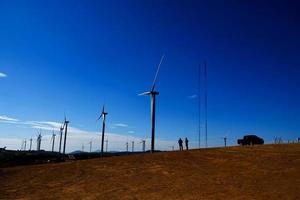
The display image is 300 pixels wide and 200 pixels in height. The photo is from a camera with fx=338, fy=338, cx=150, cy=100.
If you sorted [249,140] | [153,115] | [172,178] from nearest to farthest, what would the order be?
[172,178]
[153,115]
[249,140]

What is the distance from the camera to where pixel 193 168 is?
29.2 m

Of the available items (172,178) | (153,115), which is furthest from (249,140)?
(172,178)

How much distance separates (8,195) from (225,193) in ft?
52.0

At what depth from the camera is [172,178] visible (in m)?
26.1

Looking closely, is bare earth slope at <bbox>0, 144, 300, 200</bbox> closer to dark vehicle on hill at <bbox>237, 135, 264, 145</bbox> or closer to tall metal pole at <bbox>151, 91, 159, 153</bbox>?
tall metal pole at <bbox>151, 91, 159, 153</bbox>

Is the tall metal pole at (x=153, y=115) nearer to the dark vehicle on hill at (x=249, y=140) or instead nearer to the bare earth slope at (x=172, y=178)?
the bare earth slope at (x=172, y=178)

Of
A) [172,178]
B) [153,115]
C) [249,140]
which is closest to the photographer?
[172,178]

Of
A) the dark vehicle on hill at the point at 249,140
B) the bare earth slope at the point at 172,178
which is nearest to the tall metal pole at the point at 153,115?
the bare earth slope at the point at 172,178

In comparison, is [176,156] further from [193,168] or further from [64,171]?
[64,171]

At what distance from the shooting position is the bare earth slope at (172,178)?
21172 millimetres

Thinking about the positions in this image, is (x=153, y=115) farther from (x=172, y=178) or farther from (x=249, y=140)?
(x=172, y=178)

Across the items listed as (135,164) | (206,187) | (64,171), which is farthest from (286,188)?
(64,171)

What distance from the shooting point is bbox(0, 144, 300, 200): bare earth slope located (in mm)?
21172

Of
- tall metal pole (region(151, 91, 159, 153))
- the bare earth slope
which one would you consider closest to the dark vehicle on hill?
tall metal pole (region(151, 91, 159, 153))
